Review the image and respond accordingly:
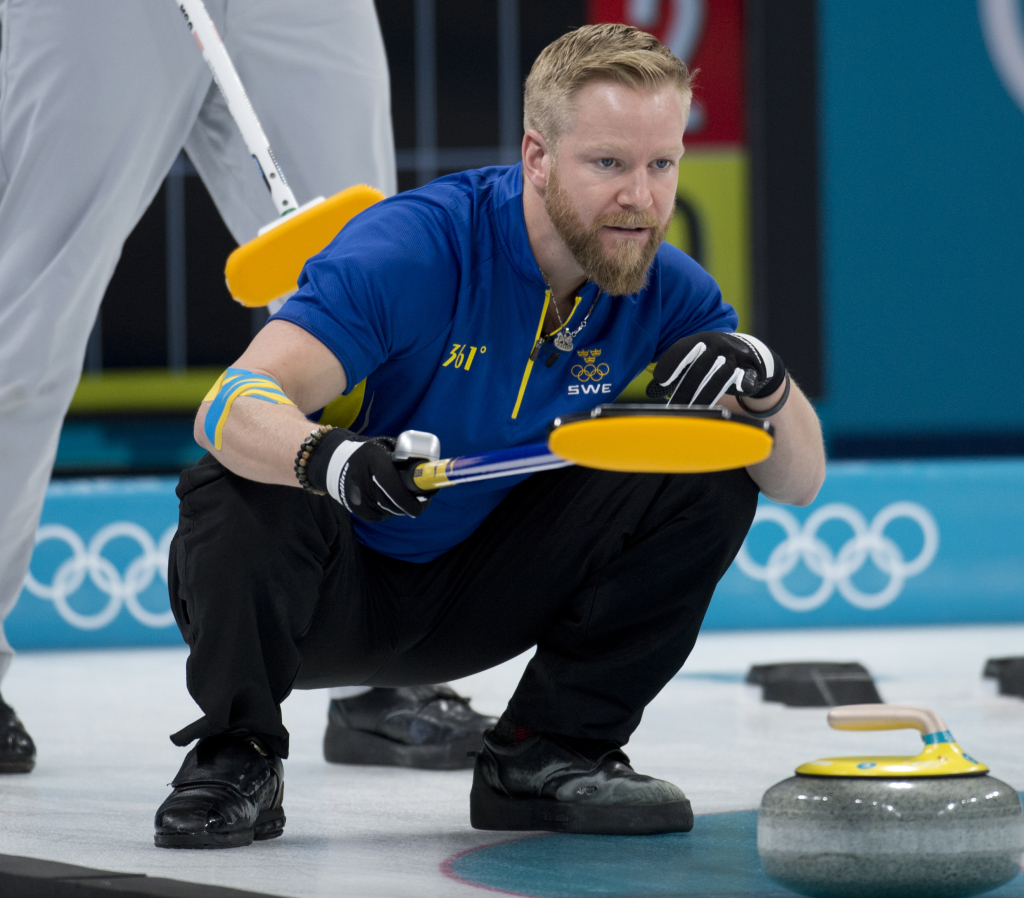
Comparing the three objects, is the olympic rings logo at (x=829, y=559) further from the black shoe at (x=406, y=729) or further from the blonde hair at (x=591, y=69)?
the blonde hair at (x=591, y=69)

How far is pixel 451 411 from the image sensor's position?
6.48 ft

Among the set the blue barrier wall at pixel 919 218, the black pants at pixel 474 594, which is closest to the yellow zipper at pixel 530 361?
the black pants at pixel 474 594

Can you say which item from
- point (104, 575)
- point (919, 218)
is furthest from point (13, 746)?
point (919, 218)

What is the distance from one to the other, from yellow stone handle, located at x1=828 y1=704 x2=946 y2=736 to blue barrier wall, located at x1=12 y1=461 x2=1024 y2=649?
334 centimetres

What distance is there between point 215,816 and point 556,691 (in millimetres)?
456

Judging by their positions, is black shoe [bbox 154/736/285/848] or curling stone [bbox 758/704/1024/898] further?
black shoe [bbox 154/736/285/848]

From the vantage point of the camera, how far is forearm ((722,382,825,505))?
6.53 ft

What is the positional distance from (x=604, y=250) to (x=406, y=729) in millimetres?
983

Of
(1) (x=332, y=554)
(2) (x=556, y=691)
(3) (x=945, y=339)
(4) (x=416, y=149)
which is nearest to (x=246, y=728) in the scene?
(1) (x=332, y=554)

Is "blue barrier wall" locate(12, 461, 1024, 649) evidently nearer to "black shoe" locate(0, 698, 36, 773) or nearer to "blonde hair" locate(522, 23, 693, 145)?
"black shoe" locate(0, 698, 36, 773)

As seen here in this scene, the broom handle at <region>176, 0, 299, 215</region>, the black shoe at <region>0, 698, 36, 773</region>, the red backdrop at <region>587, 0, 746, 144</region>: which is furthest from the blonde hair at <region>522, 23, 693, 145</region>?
the red backdrop at <region>587, 0, 746, 144</region>

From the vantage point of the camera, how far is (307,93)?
2.70m

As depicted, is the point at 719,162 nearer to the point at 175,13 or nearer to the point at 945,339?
the point at 945,339

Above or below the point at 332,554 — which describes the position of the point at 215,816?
below
